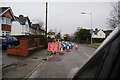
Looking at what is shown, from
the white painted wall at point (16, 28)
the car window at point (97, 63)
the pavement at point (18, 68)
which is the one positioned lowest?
the pavement at point (18, 68)

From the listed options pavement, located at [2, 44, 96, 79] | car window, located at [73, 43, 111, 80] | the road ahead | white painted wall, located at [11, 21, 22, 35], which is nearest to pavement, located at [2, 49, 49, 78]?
pavement, located at [2, 44, 96, 79]

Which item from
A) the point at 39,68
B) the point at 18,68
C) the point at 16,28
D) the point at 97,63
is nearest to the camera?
the point at 97,63

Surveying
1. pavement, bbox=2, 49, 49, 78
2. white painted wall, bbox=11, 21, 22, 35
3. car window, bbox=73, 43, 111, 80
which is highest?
white painted wall, bbox=11, 21, 22, 35

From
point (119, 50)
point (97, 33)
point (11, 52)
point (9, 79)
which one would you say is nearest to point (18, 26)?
point (11, 52)

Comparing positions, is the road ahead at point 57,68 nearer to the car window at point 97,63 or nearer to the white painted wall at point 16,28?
the car window at point 97,63

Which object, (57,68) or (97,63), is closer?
(97,63)

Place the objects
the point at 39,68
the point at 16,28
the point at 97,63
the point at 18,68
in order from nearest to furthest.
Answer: the point at 97,63 < the point at 18,68 < the point at 39,68 < the point at 16,28

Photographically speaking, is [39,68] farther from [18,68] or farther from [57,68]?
[18,68]

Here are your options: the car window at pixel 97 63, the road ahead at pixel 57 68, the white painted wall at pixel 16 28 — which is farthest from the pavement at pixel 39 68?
the white painted wall at pixel 16 28

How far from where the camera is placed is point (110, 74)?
77 cm

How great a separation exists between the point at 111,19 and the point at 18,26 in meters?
29.2

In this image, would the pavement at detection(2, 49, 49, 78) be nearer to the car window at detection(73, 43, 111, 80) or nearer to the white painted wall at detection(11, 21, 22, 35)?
the car window at detection(73, 43, 111, 80)

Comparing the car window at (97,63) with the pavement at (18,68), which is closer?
the car window at (97,63)

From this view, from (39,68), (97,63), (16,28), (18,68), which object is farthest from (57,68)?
(16,28)
